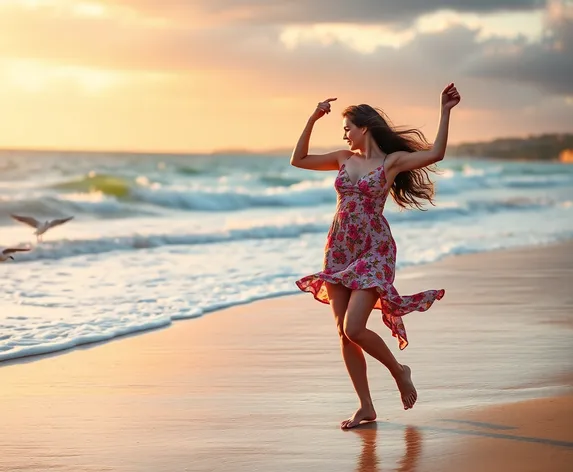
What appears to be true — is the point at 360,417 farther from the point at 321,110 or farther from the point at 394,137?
the point at 321,110

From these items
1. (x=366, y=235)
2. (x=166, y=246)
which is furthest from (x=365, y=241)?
(x=166, y=246)

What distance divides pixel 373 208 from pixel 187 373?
2.04 meters

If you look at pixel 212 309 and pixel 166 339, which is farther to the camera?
pixel 212 309

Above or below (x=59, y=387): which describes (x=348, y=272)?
above

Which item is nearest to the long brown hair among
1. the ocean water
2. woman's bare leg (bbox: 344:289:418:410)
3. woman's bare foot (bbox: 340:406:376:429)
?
woman's bare leg (bbox: 344:289:418:410)

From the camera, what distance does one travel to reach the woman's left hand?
5520 millimetres

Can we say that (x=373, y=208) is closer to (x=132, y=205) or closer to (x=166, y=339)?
(x=166, y=339)

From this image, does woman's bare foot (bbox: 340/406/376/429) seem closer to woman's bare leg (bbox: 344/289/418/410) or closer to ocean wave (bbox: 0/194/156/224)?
woman's bare leg (bbox: 344/289/418/410)

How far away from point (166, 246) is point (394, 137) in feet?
40.3

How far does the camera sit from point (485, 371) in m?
6.93

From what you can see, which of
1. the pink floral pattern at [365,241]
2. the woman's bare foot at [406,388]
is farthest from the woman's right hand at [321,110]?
the woman's bare foot at [406,388]

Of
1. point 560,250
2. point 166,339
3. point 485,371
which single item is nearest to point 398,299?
point 485,371

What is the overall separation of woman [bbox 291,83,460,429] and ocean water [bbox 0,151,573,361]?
297 centimetres

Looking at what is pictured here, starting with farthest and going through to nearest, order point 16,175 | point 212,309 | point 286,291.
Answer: point 16,175, point 286,291, point 212,309
